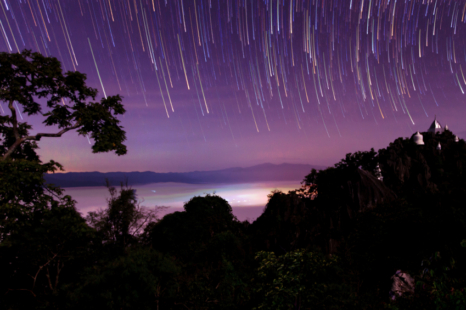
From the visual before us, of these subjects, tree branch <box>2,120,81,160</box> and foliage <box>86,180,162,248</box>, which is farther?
foliage <box>86,180,162,248</box>

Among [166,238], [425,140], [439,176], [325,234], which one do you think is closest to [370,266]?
[325,234]

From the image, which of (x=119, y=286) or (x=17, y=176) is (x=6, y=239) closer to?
(x=17, y=176)

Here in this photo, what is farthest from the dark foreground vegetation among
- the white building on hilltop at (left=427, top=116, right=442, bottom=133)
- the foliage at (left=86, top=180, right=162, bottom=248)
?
the white building on hilltop at (left=427, top=116, right=442, bottom=133)

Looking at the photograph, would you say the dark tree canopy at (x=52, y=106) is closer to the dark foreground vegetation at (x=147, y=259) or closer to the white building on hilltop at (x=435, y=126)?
the dark foreground vegetation at (x=147, y=259)

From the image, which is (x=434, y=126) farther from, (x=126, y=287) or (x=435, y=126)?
(x=126, y=287)

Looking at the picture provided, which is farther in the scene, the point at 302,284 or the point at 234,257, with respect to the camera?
the point at 234,257

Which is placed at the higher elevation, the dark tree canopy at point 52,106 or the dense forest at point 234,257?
the dark tree canopy at point 52,106

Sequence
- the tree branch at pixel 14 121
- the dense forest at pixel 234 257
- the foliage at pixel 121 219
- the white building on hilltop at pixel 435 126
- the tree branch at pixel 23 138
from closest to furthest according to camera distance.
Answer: the dense forest at pixel 234 257, the tree branch at pixel 23 138, the tree branch at pixel 14 121, the foliage at pixel 121 219, the white building on hilltop at pixel 435 126

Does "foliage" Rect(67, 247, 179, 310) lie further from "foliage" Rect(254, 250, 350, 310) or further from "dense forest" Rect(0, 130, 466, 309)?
"foliage" Rect(254, 250, 350, 310)

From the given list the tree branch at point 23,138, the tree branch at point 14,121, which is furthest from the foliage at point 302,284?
the tree branch at point 14,121

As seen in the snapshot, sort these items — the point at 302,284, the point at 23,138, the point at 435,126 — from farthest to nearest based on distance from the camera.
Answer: the point at 435,126, the point at 23,138, the point at 302,284

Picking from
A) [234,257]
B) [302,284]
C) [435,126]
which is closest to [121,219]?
[234,257]

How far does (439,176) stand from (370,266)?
51.9m

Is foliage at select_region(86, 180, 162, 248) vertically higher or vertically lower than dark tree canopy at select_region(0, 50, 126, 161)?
lower
